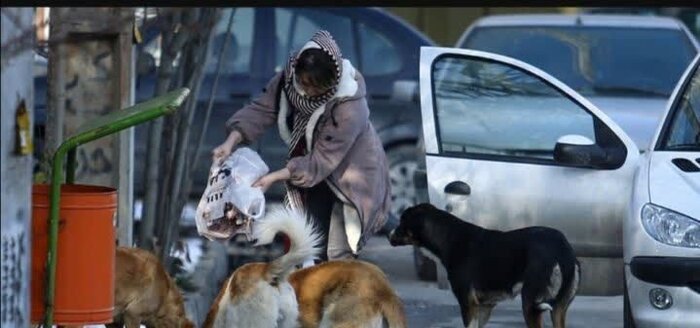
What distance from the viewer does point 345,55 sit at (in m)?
14.2

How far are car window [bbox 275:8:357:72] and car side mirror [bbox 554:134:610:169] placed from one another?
541 cm

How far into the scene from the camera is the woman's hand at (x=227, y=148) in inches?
308

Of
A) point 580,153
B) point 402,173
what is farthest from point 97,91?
point 402,173

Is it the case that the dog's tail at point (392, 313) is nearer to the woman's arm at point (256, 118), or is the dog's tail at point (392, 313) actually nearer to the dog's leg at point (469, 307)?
the dog's leg at point (469, 307)

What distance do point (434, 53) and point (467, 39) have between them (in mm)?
3938

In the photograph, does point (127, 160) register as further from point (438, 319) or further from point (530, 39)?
point (530, 39)

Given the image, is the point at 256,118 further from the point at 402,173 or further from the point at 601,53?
the point at 402,173

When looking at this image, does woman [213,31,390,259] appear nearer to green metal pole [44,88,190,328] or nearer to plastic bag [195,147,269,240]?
plastic bag [195,147,269,240]

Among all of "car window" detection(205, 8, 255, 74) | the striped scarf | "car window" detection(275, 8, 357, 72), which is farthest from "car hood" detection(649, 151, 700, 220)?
"car window" detection(205, 8, 255, 74)

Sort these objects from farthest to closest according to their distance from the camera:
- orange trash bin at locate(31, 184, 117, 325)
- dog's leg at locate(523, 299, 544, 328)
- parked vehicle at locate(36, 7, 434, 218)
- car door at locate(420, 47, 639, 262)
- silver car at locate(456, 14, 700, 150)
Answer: parked vehicle at locate(36, 7, 434, 218), silver car at locate(456, 14, 700, 150), car door at locate(420, 47, 639, 262), dog's leg at locate(523, 299, 544, 328), orange trash bin at locate(31, 184, 117, 325)

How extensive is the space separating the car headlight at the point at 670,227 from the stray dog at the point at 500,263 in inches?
15.8

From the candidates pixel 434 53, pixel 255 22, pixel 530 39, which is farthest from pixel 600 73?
pixel 434 53

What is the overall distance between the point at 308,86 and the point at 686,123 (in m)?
2.24

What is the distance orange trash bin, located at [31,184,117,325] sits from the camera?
20.0 feet
